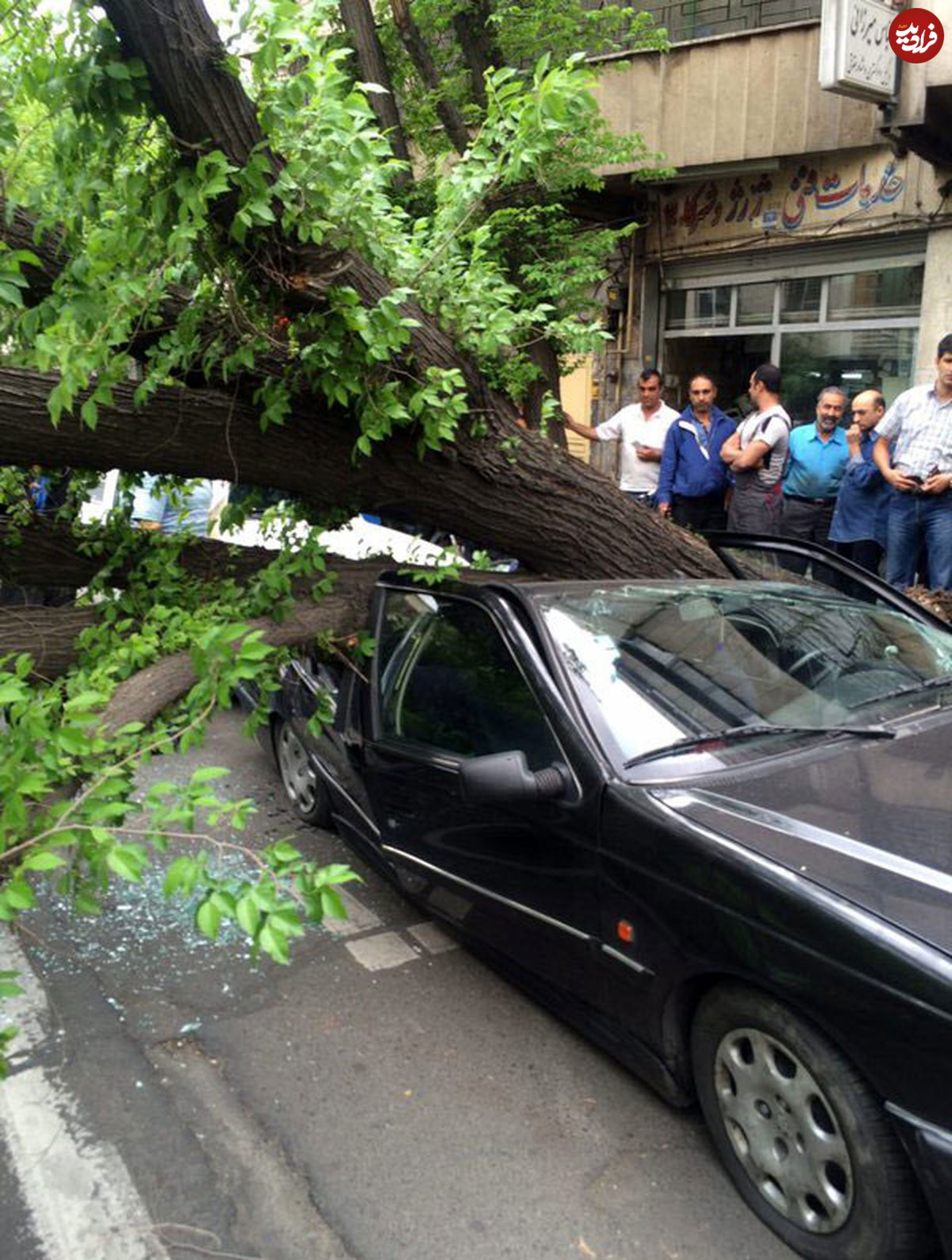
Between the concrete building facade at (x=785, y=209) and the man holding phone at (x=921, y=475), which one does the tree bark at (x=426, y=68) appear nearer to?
the concrete building facade at (x=785, y=209)

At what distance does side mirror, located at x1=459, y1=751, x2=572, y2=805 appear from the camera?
283cm

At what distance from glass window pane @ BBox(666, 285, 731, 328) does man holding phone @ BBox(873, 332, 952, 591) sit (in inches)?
211

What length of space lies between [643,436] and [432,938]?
4877 mm

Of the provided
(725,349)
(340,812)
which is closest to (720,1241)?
(340,812)

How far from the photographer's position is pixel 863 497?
22.0 feet

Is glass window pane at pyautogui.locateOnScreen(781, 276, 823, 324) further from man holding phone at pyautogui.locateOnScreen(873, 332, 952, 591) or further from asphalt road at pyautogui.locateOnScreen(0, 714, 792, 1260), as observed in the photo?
asphalt road at pyautogui.locateOnScreen(0, 714, 792, 1260)

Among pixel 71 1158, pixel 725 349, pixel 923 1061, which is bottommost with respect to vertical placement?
pixel 71 1158

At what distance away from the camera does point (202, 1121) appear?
295 centimetres

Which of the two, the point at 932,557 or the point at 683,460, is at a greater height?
the point at 683,460

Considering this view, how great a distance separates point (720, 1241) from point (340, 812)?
2293 millimetres

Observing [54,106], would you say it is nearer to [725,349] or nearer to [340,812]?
[340,812]

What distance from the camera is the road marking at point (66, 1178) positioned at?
97.7 inches

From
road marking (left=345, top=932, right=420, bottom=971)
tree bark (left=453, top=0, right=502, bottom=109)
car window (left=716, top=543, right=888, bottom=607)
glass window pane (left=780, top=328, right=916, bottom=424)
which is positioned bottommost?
road marking (left=345, top=932, right=420, bottom=971)

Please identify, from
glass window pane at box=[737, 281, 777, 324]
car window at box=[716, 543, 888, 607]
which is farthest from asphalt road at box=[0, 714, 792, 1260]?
glass window pane at box=[737, 281, 777, 324]
